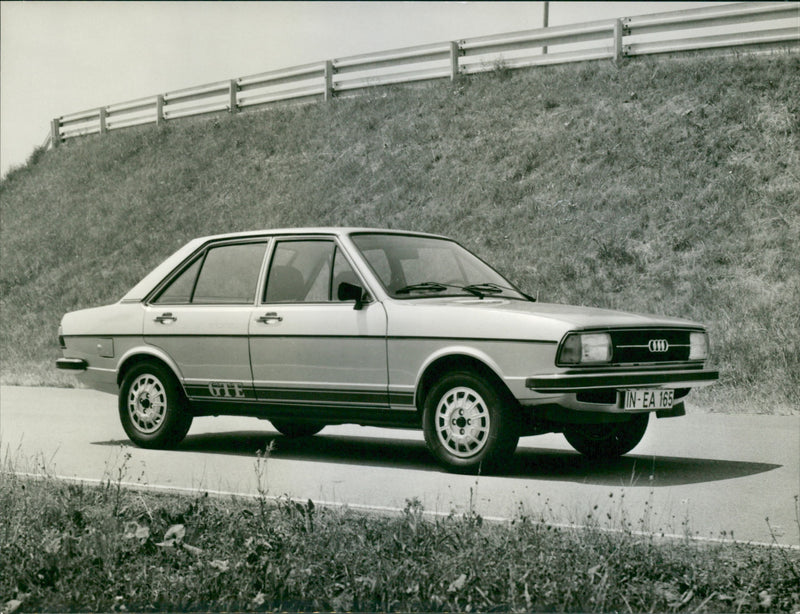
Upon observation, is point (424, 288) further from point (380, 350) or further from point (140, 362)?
point (140, 362)

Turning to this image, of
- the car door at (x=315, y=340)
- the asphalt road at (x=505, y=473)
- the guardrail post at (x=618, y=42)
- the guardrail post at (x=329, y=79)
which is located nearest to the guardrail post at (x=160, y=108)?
the guardrail post at (x=329, y=79)

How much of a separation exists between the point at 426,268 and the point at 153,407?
8.95 feet

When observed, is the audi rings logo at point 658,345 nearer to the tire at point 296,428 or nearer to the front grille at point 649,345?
the front grille at point 649,345

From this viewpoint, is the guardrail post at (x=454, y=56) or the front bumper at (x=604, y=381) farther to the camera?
the guardrail post at (x=454, y=56)

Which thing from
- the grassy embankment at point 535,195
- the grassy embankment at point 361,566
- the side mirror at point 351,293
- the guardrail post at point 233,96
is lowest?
the grassy embankment at point 361,566

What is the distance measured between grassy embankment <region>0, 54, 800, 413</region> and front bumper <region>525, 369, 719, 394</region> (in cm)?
484

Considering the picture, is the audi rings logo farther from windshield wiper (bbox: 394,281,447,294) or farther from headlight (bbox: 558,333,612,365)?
windshield wiper (bbox: 394,281,447,294)

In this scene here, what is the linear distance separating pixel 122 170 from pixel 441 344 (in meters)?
28.3

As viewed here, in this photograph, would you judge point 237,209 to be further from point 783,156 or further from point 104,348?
point 104,348

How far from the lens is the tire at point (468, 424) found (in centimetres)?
784

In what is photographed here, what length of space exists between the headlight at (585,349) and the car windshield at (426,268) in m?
1.29

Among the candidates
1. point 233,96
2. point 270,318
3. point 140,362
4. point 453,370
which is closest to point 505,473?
point 453,370

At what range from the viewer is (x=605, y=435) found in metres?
9.11

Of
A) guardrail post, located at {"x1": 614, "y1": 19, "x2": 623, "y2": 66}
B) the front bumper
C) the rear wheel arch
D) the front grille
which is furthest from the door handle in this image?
guardrail post, located at {"x1": 614, "y1": 19, "x2": 623, "y2": 66}
